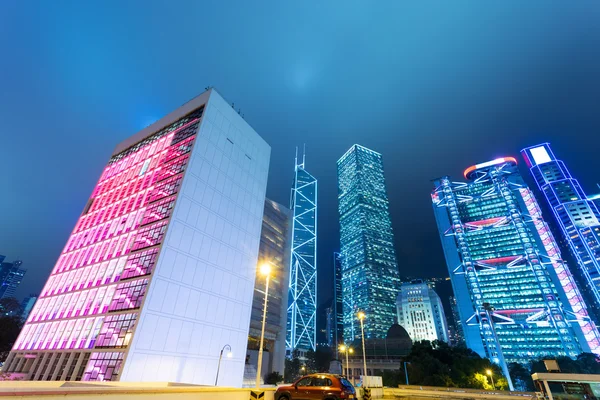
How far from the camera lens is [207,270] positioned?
156 feet

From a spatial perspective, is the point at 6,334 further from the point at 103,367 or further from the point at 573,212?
the point at 573,212

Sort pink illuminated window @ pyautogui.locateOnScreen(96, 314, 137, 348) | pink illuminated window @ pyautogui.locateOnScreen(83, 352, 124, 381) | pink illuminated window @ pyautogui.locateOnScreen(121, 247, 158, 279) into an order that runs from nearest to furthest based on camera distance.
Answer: pink illuminated window @ pyautogui.locateOnScreen(83, 352, 124, 381) < pink illuminated window @ pyautogui.locateOnScreen(96, 314, 137, 348) < pink illuminated window @ pyautogui.locateOnScreen(121, 247, 158, 279)

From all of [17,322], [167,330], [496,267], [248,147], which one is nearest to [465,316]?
[496,267]

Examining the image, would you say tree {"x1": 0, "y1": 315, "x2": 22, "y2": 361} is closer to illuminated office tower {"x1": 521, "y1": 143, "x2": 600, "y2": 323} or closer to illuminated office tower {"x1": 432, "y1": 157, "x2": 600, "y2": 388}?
illuminated office tower {"x1": 432, "y1": 157, "x2": 600, "y2": 388}

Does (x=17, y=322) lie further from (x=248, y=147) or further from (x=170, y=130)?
(x=248, y=147)

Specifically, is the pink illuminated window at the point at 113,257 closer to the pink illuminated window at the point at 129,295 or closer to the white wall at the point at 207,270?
the pink illuminated window at the point at 129,295

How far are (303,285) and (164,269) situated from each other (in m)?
135

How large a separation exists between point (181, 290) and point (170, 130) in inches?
1463

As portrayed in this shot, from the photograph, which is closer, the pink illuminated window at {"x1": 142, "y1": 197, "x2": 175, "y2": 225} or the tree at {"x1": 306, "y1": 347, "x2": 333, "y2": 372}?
the pink illuminated window at {"x1": 142, "y1": 197, "x2": 175, "y2": 225}

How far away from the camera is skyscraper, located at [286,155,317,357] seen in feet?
519

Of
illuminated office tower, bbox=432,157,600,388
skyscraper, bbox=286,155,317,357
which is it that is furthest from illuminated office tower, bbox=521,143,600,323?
skyscraper, bbox=286,155,317,357

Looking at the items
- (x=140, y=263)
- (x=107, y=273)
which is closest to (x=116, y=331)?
(x=140, y=263)

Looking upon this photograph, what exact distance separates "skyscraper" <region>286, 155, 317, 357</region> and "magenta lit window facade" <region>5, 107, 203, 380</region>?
330 ft

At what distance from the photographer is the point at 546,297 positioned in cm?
12369
